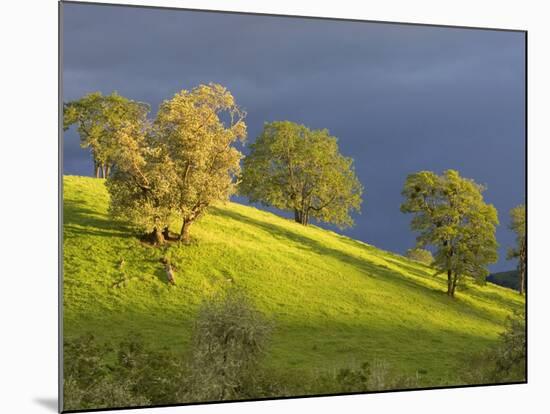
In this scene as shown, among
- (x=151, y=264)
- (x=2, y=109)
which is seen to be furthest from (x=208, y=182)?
(x=2, y=109)

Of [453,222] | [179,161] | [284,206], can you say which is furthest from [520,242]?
[179,161]

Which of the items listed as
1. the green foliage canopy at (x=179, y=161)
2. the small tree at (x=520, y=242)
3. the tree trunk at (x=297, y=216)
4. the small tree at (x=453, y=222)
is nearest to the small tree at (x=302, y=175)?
the tree trunk at (x=297, y=216)

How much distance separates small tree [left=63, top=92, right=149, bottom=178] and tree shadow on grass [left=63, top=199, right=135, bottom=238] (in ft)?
2.96

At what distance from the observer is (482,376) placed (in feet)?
61.8

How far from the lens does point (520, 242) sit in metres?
20.1

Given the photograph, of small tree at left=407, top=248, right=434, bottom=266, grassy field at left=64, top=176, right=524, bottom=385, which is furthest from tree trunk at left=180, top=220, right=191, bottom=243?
small tree at left=407, top=248, right=434, bottom=266

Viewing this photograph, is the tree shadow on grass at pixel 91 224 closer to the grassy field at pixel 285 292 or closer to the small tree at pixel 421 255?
the grassy field at pixel 285 292

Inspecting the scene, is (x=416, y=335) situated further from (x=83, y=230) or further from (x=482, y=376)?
(x=83, y=230)

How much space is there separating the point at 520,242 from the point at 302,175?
541cm

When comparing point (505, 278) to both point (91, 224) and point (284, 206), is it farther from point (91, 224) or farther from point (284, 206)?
point (91, 224)

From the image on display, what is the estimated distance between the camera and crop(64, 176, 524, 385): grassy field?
17.3m

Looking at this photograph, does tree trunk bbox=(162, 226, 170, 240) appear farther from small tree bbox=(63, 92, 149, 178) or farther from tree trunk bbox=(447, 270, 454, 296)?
tree trunk bbox=(447, 270, 454, 296)

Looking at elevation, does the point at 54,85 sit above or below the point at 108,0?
below
